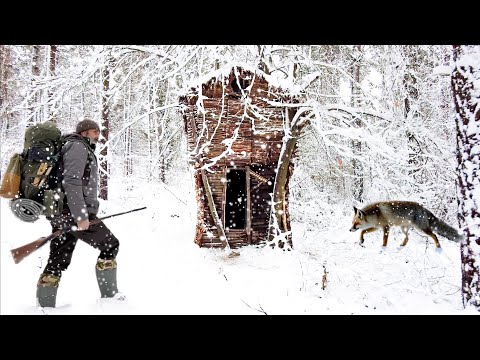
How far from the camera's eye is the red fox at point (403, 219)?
4.98 metres

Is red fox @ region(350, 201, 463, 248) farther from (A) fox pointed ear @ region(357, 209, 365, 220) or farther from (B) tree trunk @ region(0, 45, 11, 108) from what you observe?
(B) tree trunk @ region(0, 45, 11, 108)

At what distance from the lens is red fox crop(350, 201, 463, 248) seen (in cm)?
498

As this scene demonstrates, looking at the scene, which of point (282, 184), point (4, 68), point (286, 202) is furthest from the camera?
point (4, 68)

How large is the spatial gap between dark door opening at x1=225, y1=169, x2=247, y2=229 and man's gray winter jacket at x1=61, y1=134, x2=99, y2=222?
504 centimetres

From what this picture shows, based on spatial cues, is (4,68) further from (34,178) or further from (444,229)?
(444,229)

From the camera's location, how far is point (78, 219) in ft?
10.6

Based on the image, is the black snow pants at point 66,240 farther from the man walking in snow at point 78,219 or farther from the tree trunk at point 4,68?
the tree trunk at point 4,68

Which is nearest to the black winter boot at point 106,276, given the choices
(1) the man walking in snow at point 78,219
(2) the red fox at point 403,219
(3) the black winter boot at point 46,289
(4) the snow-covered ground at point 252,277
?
(1) the man walking in snow at point 78,219

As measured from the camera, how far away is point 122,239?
24.3 ft

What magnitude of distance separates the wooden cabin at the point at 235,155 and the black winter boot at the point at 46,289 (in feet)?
13.2

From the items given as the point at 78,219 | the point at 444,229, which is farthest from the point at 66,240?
the point at 444,229

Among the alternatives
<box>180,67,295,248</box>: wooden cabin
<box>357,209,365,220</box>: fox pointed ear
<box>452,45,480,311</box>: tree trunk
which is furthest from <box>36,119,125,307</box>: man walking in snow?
<box>357,209,365,220</box>: fox pointed ear

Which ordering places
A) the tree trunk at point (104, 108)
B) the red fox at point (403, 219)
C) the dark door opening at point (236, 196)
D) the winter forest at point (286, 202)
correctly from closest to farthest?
the winter forest at point (286, 202)
the red fox at point (403, 219)
the tree trunk at point (104, 108)
the dark door opening at point (236, 196)

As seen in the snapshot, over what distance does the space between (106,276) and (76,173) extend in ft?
3.95
